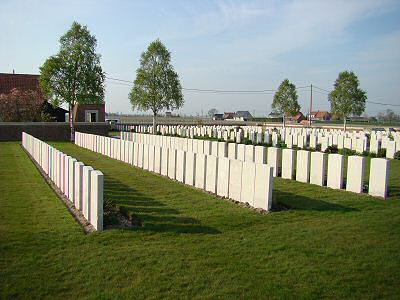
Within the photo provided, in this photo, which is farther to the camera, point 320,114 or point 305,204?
point 320,114

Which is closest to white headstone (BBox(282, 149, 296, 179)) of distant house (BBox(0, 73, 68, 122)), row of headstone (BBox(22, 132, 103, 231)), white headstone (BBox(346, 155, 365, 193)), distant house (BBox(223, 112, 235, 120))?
white headstone (BBox(346, 155, 365, 193))

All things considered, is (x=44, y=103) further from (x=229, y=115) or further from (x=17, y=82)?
(x=229, y=115)

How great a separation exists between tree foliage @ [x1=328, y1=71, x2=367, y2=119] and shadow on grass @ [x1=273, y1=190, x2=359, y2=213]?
28658 mm

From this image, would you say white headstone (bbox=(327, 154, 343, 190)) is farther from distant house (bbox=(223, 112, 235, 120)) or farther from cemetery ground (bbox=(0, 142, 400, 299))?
distant house (bbox=(223, 112, 235, 120))

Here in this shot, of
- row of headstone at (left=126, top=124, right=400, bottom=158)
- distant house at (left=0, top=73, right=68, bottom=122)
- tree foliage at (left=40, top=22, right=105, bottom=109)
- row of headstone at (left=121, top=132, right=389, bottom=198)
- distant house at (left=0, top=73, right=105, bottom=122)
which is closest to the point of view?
row of headstone at (left=121, top=132, right=389, bottom=198)

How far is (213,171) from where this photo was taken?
28.6ft

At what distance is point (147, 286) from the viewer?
4.03 m

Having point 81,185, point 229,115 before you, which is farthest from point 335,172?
point 229,115

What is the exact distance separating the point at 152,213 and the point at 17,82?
1389 inches

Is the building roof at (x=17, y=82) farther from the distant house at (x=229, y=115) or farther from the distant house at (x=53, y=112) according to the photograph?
the distant house at (x=229, y=115)

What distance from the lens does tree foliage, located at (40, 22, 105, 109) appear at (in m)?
26.1

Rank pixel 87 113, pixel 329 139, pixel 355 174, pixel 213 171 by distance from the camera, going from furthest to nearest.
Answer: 1. pixel 87 113
2. pixel 329 139
3. pixel 355 174
4. pixel 213 171

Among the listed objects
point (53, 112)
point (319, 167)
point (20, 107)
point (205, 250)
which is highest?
point (20, 107)

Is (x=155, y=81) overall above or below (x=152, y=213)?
above
